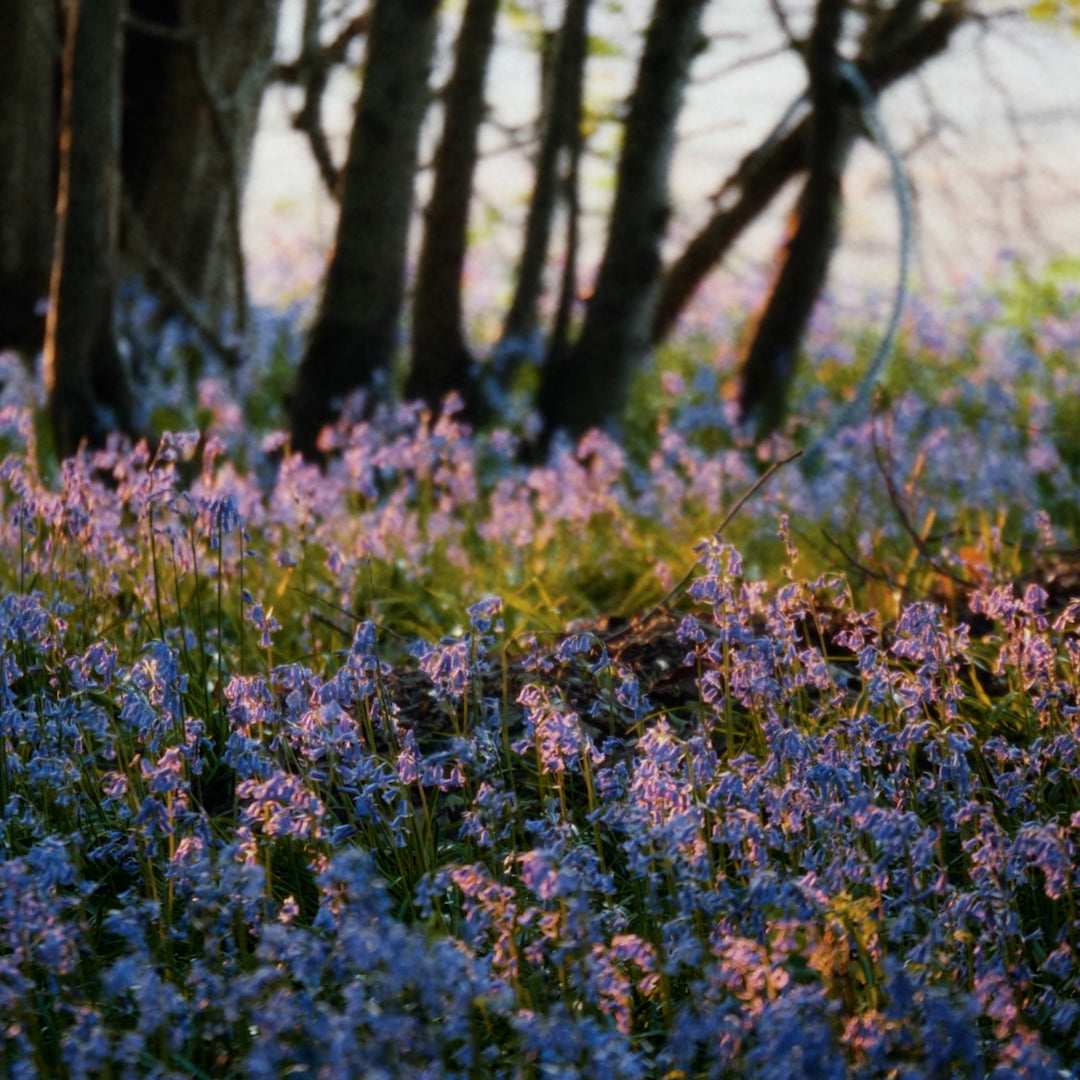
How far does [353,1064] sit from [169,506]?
66.0 inches

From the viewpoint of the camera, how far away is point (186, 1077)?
2.37 metres

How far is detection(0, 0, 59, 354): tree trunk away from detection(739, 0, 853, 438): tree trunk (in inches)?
176

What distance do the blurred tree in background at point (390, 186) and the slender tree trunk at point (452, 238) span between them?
1 centimetres

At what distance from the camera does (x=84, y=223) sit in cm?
609

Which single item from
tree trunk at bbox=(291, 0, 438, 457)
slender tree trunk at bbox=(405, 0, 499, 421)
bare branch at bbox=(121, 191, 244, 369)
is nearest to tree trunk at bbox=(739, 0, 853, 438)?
slender tree trunk at bbox=(405, 0, 499, 421)

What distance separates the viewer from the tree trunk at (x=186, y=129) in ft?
32.4

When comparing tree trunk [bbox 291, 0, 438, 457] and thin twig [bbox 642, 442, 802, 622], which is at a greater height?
tree trunk [bbox 291, 0, 438, 457]

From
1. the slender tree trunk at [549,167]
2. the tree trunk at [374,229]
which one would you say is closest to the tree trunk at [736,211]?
the slender tree trunk at [549,167]

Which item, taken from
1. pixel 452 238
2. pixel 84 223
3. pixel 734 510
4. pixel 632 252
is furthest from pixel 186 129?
pixel 734 510

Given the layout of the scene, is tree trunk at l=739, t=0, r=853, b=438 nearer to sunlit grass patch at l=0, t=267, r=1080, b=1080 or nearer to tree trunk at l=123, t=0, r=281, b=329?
tree trunk at l=123, t=0, r=281, b=329

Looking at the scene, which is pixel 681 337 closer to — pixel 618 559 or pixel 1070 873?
pixel 618 559

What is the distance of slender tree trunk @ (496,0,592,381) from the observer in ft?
28.0

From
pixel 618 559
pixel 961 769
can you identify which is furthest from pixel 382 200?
pixel 961 769

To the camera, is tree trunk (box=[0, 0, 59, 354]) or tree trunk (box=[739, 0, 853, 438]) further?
tree trunk (box=[0, 0, 59, 354])
